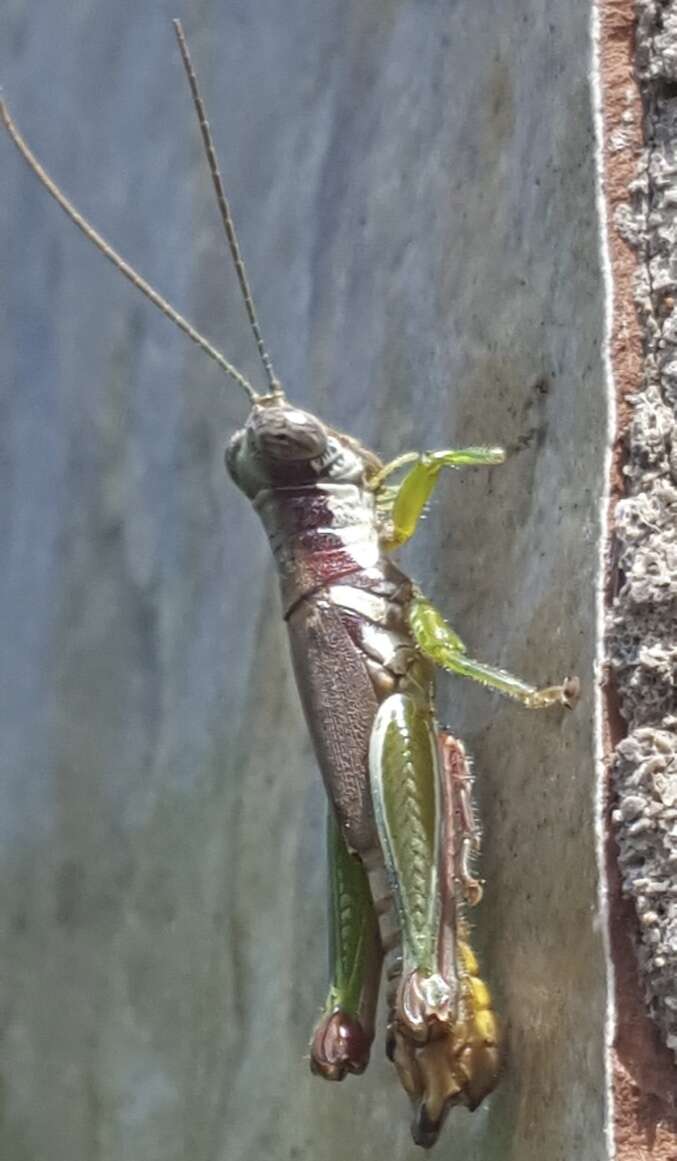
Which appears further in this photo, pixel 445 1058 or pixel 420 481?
pixel 420 481

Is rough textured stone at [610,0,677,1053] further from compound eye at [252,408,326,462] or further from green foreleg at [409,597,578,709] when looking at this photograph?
compound eye at [252,408,326,462]

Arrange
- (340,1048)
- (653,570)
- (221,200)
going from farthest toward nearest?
(221,200)
(340,1048)
(653,570)

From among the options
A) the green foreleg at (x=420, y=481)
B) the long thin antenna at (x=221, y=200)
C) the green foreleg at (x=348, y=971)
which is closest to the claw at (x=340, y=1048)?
the green foreleg at (x=348, y=971)

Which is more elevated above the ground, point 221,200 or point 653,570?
point 221,200

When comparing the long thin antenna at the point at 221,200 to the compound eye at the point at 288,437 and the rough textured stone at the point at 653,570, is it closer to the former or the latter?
the compound eye at the point at 288,437

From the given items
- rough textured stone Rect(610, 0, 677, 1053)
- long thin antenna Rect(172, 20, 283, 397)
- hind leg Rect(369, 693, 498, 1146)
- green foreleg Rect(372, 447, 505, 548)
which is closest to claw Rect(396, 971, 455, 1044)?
hind leg Rect(369, 693, 498, 1146)

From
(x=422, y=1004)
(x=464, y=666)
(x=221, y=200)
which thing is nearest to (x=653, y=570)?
(x=464, y=666)

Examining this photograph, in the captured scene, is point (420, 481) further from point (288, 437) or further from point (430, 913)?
point (430, 913)
